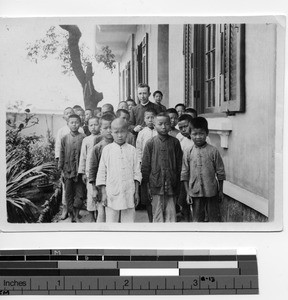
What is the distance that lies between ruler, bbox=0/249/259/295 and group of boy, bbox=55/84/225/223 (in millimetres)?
72

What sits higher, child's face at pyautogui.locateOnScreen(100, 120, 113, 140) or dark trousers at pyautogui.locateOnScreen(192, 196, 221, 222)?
child's face at pyautogui.locateOnScreen(100, 120, 113, 140)

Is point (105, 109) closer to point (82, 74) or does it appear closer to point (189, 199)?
point (82, 74)

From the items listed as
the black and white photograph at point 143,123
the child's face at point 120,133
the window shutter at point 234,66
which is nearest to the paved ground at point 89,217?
the black and white photograph at point 143,123

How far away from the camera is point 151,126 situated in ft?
2.75

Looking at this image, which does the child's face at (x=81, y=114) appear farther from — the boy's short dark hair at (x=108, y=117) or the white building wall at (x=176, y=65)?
the white building wall at (x=176, y=65)

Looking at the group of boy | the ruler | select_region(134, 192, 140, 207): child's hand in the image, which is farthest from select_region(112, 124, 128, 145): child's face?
the ruler

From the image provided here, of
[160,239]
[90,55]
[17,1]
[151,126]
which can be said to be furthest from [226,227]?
[17,1]

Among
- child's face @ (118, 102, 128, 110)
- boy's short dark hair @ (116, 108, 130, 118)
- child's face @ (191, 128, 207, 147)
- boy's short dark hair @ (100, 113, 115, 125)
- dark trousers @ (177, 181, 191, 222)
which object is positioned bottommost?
dark trousers @ (177, 181, 191, 222)

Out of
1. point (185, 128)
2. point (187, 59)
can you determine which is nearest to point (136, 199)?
point (185, 128)

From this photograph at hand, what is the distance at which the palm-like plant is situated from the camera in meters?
0.85

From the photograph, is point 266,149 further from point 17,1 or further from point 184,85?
point 17,1

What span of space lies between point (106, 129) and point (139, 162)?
0.09 m

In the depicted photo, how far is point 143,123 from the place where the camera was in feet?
2.74

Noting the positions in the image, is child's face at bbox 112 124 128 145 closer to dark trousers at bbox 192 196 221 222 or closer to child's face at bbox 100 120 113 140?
child's face at bbox 100 120 113 140
